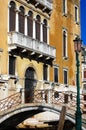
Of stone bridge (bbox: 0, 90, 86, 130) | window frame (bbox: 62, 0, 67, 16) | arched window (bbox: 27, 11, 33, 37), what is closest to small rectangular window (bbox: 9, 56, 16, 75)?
stone bridge (bbox: 0, 90, 86, 130)

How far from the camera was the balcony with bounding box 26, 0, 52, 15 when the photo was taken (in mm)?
22553

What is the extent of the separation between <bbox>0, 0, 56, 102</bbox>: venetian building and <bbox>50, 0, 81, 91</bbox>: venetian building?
954 mm

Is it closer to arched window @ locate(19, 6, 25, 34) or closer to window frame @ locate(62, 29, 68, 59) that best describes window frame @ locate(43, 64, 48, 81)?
window frame @ locate(62, 29, 68, 59)

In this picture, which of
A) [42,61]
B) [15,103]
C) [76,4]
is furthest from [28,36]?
[76,4]

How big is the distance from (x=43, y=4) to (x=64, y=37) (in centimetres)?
391

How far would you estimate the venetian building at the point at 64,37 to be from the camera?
25.2 metres

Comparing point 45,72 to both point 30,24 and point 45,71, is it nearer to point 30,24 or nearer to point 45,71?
point 45,71

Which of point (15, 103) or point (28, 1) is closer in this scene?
point (15, 103)

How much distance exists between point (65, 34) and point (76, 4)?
3286 mm

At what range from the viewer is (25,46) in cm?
2070

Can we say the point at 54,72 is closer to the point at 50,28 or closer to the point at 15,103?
the point at 50,28

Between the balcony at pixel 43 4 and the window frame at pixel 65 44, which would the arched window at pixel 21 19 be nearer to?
the balcony at pixel 43 4

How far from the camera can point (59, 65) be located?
2550 cm

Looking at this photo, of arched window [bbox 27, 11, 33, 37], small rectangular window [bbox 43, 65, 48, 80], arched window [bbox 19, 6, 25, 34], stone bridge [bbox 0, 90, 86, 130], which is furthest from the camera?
small rectangular window [bbox 43, 65, 48, 80]
